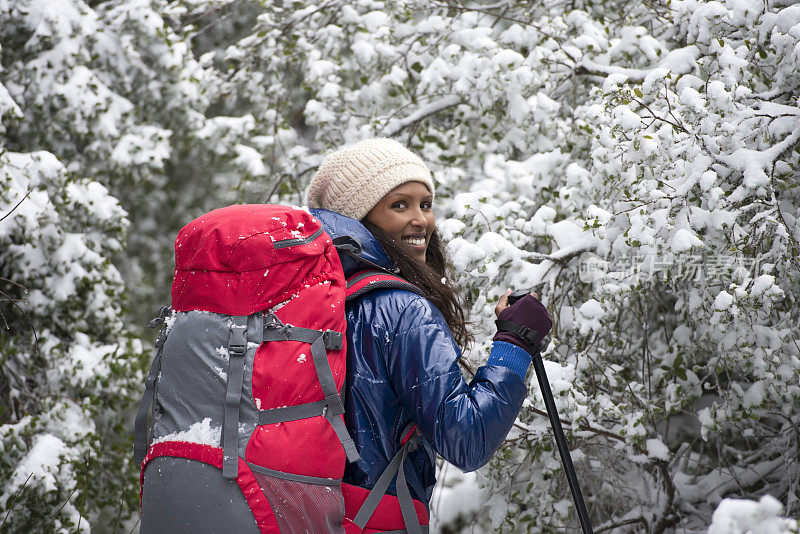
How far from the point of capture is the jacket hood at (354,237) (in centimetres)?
219

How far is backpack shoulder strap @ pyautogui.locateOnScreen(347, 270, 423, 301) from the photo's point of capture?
206 centimetres

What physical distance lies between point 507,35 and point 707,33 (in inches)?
66.0

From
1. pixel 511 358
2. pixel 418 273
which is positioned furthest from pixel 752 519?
pixel 418 273

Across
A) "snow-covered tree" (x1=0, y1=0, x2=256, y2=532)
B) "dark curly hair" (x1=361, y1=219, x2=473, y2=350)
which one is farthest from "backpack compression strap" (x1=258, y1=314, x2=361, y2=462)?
"snow-covered tree" (x1=0, y1=0, x2=256, y2=532)

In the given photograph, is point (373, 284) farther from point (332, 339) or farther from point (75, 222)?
A: point (75, 222)

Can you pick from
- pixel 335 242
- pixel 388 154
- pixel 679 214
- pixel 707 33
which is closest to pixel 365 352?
pixel 335 242

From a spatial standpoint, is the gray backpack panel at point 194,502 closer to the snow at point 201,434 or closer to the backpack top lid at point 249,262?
the snow at point 201,434

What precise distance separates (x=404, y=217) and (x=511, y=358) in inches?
25.3

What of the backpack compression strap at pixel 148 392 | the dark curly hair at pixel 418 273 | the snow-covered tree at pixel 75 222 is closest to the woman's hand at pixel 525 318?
the dark curly hair at pixel 418 273

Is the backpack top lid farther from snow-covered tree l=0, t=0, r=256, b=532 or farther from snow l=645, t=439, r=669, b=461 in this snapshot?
snow l=645, t=439, r=669, b=461

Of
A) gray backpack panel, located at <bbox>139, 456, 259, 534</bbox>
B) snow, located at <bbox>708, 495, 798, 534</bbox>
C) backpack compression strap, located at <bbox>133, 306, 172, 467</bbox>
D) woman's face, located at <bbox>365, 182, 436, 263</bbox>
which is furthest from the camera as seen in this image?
woman's face, located at <bbox>365, 182, 436, 263</bbox>

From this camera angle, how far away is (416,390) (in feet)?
6.40

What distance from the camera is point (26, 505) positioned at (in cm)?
384

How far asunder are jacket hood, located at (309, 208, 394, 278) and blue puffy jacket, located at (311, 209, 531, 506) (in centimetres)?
14
